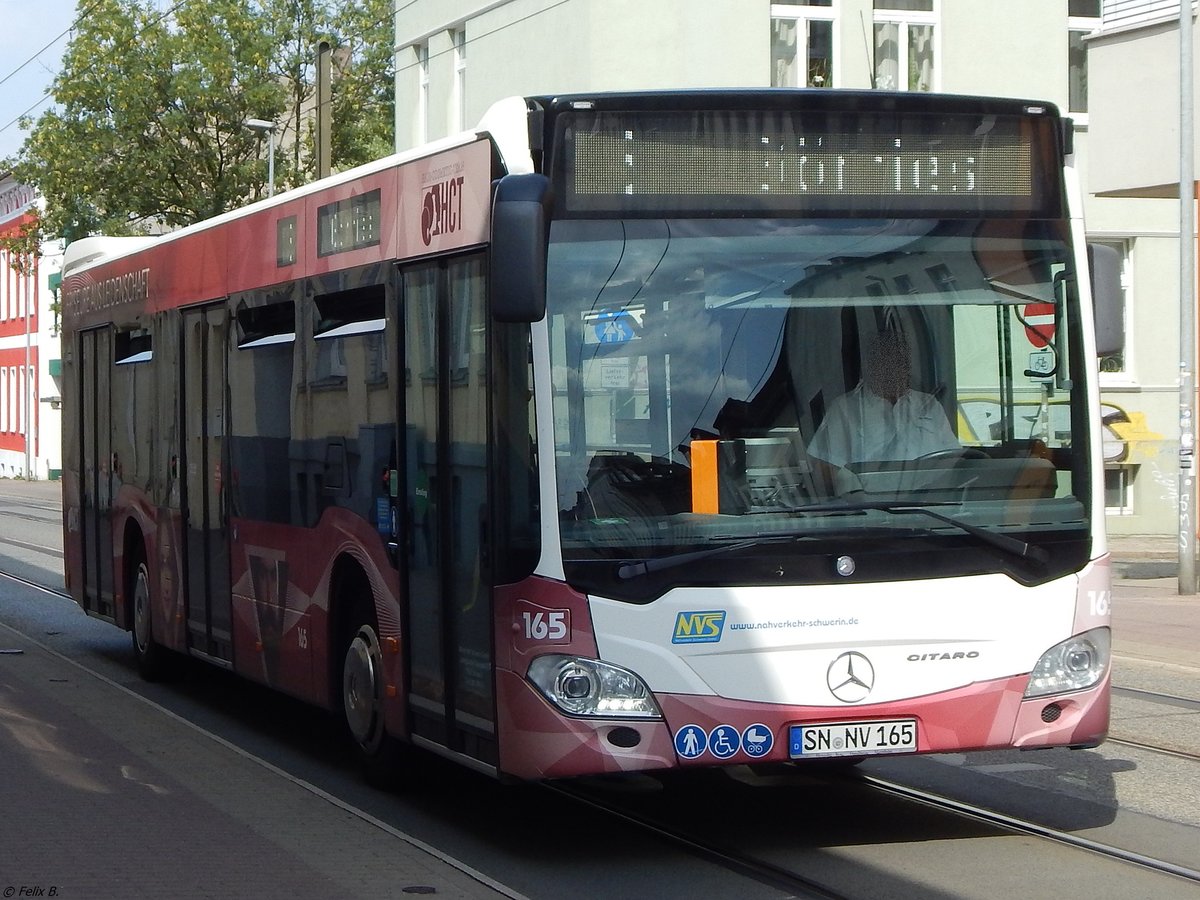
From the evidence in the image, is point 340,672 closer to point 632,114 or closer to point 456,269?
point 456,269

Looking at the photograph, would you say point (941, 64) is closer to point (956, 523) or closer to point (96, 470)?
point (96, 470)

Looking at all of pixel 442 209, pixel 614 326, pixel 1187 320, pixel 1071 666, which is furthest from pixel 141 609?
pixel 1187 320

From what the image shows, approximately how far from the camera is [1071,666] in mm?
7168

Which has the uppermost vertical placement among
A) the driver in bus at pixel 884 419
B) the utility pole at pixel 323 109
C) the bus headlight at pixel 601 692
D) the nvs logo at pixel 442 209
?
the utility pole at pixel 323 109

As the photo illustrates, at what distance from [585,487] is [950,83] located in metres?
22.7

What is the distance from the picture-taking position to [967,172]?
727 cm

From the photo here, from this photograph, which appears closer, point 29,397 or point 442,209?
point 442,209

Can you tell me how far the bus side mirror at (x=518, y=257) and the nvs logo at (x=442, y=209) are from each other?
948 millimetres

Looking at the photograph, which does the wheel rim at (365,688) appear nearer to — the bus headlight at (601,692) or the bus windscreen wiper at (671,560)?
the bus headlight at (601,692)

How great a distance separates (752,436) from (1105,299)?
1.61 m

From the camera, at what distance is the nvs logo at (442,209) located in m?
7.52

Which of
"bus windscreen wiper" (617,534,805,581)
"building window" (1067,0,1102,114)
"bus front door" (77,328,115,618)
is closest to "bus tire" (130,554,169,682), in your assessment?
"bus front door" (77,328,115,618)

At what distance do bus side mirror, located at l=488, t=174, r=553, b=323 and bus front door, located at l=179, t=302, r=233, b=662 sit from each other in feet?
14.7

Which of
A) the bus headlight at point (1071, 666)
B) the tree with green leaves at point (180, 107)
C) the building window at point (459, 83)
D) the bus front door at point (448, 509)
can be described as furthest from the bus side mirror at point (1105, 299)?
the tree with green leaves at point (180, 107)
